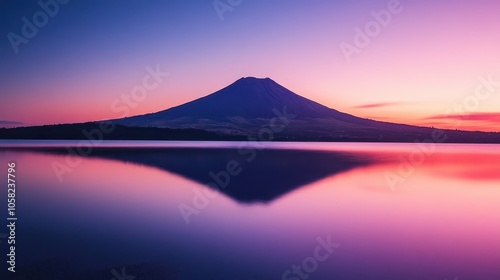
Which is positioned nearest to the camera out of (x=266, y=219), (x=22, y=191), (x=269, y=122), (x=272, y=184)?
(x=266, y=219)

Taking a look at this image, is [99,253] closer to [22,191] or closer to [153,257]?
[153,257]

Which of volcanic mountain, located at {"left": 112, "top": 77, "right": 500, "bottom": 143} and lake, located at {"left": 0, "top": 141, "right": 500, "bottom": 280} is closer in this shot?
lake, located at {"left": 0, "top": 141, "right": 500, "bottom": 280}

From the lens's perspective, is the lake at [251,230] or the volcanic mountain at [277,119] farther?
the volcanic mountain at [277,119]

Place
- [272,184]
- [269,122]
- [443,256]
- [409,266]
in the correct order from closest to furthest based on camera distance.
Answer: [409,266] < [443,256] < [272,184] < [269,122]

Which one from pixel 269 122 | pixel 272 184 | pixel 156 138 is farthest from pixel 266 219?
pixel 269 122

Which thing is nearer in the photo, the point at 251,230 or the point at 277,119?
the point at 251,230

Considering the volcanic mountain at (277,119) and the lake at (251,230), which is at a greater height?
the volcanic mountain at (277,119)

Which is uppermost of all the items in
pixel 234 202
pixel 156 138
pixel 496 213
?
pixel 156 138

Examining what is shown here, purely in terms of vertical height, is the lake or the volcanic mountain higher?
the volcanic mountain
